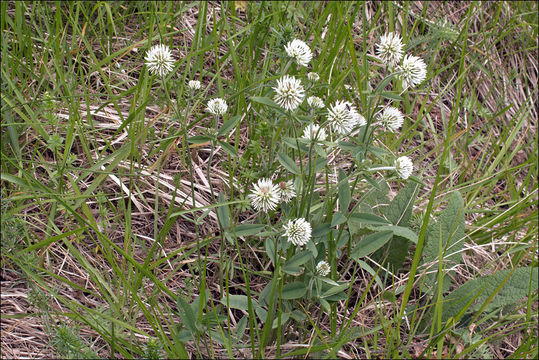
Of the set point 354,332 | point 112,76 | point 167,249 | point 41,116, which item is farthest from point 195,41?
point 354,332

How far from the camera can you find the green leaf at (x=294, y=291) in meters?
1.62

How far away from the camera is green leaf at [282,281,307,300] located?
1.62 m

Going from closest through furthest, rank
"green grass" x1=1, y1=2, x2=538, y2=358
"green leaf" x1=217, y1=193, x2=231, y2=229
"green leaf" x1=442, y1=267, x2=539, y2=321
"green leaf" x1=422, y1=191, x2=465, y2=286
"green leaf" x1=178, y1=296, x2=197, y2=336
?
"green leaf" x1=178, y1=296, x2=197, y2=336, "green grass" x1=1, y1=2, x2=538, y2=358, "green leaf" x1=217, y1=193, x2=231, y2=229, "green leaf" x1=442, y1=267, x2=539, y2=321, "green leaf" x1=422, y1=191, x2=465, y2=286

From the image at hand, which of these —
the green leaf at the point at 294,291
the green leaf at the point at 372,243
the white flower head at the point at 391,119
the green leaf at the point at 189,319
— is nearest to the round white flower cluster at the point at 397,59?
the white flower head at the point at 391,119

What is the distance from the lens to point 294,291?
5.35ft

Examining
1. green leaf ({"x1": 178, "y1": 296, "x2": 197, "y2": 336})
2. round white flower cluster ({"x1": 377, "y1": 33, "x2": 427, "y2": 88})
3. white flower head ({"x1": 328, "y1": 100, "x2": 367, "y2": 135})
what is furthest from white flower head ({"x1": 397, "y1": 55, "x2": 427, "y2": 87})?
green leaf ({"x1": 178, "y1": 296, "x2": 197, "y2": 336})

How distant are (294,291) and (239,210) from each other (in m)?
0.60

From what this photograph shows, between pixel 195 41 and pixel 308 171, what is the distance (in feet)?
3.75

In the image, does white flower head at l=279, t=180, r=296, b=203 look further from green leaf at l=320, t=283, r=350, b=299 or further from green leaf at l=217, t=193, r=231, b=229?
green leaf at l=320, t=283, r=350, b=299

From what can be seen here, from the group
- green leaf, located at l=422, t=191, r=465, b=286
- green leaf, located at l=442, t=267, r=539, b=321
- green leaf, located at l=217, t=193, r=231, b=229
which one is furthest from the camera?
green leaf, located at l=422, t=191, r=465, b=286

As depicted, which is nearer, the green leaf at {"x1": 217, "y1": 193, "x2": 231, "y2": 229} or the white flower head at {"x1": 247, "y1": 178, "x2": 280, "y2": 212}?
the white flower head at {"x1": 247, "y1": 178, "x2": 280, "y2": 212}

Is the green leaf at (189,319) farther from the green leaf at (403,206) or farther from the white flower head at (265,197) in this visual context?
the green leaf at (403,206)

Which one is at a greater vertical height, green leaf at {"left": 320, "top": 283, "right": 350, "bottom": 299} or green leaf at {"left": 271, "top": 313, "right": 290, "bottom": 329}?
green leaf at {"left": 320, "top": 283, "right": 350, "bottom": 299}

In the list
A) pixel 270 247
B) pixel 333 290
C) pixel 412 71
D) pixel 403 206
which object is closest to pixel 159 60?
pixel 270 247
